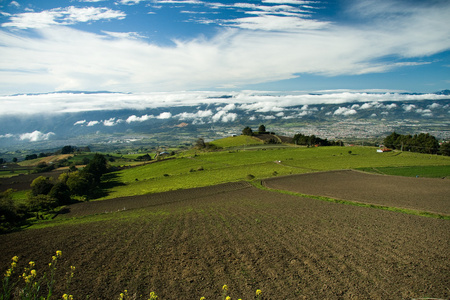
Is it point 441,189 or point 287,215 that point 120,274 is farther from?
point 441,189

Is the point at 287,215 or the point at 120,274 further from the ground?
the point at 120,274

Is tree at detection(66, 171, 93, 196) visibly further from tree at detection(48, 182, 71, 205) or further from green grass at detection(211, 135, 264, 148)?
green grass at detection(211, 135, 264, 148)

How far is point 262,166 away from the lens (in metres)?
67.8

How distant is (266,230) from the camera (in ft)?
68.7

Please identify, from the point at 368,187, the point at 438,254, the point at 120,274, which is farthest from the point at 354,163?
the point at 120,274

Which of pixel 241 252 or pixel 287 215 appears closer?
pixel 241 252

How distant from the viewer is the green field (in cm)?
5503

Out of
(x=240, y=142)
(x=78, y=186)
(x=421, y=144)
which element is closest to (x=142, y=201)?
(x=78, y=186)

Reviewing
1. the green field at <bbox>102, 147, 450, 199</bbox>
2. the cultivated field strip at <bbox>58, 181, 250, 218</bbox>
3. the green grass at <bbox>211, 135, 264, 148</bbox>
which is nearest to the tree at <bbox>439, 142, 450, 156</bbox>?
the green field at <bbox>102, 147, 450, 199</bbox>

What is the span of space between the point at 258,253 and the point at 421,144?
10116cm

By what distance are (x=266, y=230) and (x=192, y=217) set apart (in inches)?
340

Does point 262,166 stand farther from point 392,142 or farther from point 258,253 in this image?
point 392,142

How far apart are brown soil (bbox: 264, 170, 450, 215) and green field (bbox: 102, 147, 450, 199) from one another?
6.48 meters

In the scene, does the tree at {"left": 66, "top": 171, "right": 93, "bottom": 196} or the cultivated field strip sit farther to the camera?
the tree at {"left": 66, "top": 171, "right": 93, "bottom": 196}
